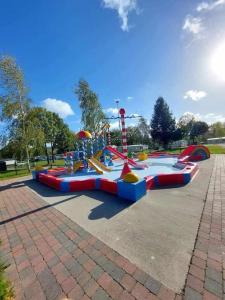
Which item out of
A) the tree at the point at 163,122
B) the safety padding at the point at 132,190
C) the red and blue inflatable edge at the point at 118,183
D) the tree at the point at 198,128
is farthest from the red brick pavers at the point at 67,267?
the tree at the point at 198,128

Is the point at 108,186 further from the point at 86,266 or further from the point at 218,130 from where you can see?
the point at 218,130

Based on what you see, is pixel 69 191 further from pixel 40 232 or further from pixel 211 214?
pixel 211 214

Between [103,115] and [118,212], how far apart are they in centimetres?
2097

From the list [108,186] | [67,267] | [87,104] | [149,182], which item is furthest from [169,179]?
[87,104]

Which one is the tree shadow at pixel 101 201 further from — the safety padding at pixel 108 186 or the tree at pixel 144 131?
the tree at pixel 144 131

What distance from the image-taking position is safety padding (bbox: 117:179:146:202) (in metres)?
4.81

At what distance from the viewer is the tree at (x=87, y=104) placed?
23281 millimetres

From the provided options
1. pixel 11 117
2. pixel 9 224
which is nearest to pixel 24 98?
Answer: pixel 11 117

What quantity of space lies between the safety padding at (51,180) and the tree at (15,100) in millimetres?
7309

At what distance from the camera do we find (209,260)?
7.72 ft

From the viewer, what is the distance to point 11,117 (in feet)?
46.3

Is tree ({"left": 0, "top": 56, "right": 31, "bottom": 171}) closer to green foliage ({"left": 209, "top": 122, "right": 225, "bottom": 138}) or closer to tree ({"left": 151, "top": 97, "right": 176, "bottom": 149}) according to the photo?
tree ({"left": 151, "top": 97, "right": 176, "bottom": 149})

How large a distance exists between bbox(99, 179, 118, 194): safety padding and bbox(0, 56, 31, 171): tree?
11.0 m

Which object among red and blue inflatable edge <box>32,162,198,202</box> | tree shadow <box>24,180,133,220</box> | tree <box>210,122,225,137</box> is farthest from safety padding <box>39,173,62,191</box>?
tree <box>210,122,225,137</box>
